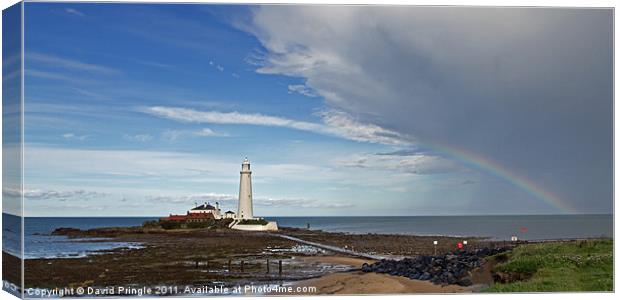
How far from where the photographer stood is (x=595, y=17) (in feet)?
54.9

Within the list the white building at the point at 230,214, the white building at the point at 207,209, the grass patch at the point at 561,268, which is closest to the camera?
the grass patch at the point at 561,268

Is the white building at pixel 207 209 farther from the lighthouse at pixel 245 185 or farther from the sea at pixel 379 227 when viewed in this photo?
the sea at pixel 379 227

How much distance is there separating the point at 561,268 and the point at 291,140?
5.33 metres

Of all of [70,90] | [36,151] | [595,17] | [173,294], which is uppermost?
[595,17]

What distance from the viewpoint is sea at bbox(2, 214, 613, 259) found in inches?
631

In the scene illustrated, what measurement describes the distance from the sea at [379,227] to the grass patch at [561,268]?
413 millimetres

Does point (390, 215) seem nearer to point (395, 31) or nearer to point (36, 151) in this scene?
point (395, 31)

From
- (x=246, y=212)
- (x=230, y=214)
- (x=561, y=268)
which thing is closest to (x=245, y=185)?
(x=230, y=214)

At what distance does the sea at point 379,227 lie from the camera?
1602cm

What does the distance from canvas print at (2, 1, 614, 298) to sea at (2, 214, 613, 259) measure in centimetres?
7

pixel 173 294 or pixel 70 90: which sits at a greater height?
pixel 70 90

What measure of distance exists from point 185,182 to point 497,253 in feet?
19.4

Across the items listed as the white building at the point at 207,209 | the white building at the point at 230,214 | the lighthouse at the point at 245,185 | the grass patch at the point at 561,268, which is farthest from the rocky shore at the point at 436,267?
the white building at the point at 207,209

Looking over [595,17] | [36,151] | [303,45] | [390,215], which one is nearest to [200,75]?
[303,45]
